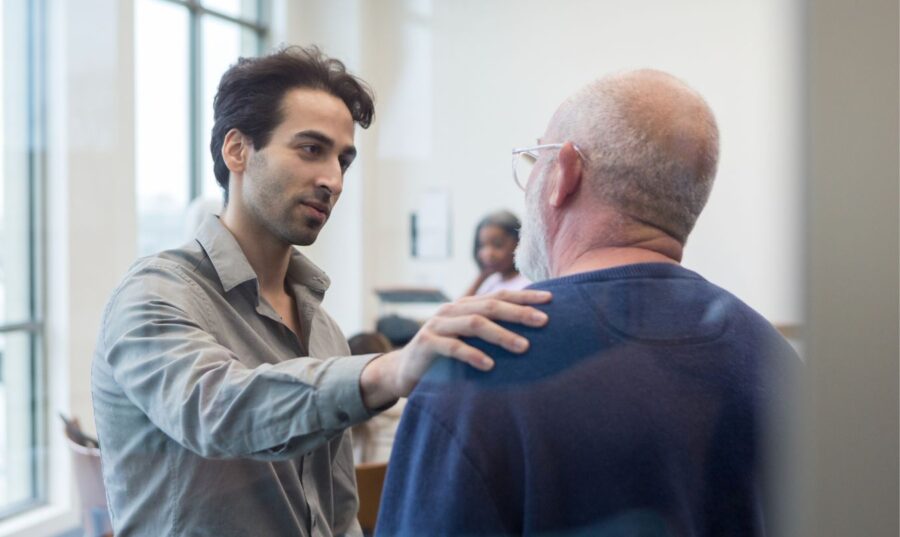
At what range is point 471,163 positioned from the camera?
348cm

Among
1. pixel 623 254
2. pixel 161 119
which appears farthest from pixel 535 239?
pixel 161 119

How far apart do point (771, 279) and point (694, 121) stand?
12.4 inches

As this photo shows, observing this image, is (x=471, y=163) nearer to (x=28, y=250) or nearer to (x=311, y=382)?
(x=28, y=250)

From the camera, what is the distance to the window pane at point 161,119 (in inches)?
140

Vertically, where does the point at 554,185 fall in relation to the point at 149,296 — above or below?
above

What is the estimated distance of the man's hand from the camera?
86 centimetres

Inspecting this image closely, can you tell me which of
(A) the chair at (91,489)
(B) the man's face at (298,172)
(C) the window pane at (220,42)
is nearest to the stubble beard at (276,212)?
(B) the man's face at (298,172)

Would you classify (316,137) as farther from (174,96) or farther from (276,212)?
(174,96)

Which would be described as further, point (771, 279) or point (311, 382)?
point (311, 382)

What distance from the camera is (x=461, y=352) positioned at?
34.3 inches

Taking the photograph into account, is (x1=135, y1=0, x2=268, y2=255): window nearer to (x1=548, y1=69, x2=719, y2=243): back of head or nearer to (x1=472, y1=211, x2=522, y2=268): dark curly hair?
(x1=472, y1=211, x2=522, y2=268): dark curly hair

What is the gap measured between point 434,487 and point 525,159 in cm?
41

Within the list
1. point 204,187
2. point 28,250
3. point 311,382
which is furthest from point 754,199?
point 28,250

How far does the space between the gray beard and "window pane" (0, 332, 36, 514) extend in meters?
3.37
